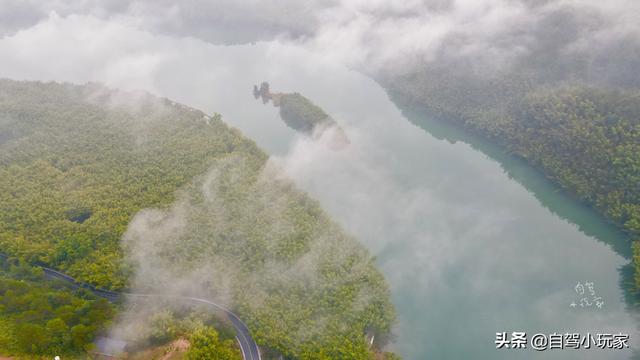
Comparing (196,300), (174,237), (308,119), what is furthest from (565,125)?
(196,300)

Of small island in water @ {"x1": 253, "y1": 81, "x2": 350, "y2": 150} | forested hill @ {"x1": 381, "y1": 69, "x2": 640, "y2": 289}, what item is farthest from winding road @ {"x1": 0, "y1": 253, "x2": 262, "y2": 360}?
small island in water @ {"x1": 253, "y1": 81, "x2": 350, "y2": 150}

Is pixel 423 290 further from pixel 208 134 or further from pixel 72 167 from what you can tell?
pixel 72 167

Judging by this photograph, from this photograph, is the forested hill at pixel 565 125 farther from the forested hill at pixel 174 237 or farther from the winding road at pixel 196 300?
the winding road at pixel 196 300

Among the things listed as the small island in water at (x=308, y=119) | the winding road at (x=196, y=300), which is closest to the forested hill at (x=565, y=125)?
the small island in water at (x=308, y=119)

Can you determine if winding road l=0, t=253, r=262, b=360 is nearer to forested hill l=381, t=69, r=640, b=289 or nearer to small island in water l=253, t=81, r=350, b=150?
forested hill l=381, t=69, r=640, b=289

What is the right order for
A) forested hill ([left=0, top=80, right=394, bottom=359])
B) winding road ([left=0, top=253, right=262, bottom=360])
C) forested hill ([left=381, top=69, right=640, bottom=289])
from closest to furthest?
winding road ([left=0, top=253, right=262, bottom=360]) → forested hill ([left=0, top=80, right=394, bottom=359]) → forested hill ([left=381, top=69, right=640, bottom=289])

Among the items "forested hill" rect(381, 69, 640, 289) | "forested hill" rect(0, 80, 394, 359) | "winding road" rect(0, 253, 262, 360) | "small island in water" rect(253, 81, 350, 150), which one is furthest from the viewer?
"small island in water" rect(253, 81, 350, 150)

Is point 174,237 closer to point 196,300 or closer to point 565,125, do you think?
point 196,300
